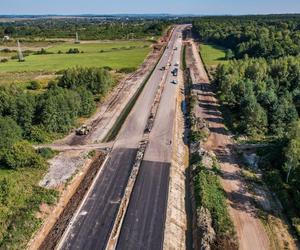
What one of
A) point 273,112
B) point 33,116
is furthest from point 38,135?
point 273,112

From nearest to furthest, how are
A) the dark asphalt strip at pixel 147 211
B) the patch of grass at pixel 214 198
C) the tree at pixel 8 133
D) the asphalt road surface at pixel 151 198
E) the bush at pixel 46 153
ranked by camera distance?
the dark asphalt strip at pixel 147 211, the asphalt road surface at pixel 151 198, the patch of grass at pixel 214 198, the tree at pixel 8 133, the bush at pixel 46 153

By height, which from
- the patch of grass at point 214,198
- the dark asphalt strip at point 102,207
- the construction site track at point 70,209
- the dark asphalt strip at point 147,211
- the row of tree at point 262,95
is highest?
the row of tree at point 262,95

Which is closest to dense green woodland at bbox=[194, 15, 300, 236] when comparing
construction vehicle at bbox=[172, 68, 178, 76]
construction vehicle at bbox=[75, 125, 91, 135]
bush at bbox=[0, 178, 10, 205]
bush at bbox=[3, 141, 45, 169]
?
construction vehicle at bbox=[172, 68, 178, 76]

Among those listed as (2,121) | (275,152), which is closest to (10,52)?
(2,121)

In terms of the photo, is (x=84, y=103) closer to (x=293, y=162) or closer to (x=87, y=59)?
(x=293, y=162)

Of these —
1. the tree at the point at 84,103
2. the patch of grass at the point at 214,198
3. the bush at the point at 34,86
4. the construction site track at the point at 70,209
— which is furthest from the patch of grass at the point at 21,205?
the bush at the point at 34,86

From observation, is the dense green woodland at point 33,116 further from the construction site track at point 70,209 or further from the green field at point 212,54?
the green field at point 212,54
